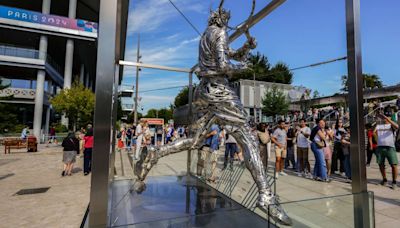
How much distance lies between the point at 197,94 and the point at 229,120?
Answer: 680mm

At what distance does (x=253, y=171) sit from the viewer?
328 centimetres

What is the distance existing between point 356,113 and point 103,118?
251cm

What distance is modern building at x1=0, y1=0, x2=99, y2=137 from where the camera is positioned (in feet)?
79.2

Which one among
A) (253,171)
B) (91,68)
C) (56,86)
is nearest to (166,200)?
(253,171)

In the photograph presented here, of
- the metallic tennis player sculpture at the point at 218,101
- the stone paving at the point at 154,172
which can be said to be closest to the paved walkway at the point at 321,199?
the stone paving at the point at 154,172

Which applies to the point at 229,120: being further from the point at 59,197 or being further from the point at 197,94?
the point at 59,197

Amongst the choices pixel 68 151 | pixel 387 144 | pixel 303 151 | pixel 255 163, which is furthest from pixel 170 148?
pixel 68 151

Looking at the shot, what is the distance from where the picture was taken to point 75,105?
2039 cm

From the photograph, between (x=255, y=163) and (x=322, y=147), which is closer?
(x=255, y=163)

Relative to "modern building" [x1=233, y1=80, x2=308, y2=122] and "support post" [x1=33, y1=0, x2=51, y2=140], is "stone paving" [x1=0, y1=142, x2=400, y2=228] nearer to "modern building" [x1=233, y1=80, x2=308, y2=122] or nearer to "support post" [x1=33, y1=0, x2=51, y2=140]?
"support post" [x1=33, y1=0, x2=51, y2=140]

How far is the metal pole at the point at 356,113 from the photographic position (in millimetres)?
2484

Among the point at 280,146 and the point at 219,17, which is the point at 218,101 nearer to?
the point at 219,17

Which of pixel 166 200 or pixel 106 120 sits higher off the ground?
pixel 106 120

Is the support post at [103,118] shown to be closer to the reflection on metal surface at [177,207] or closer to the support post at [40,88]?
the reflection on metal surface at [177,207]
